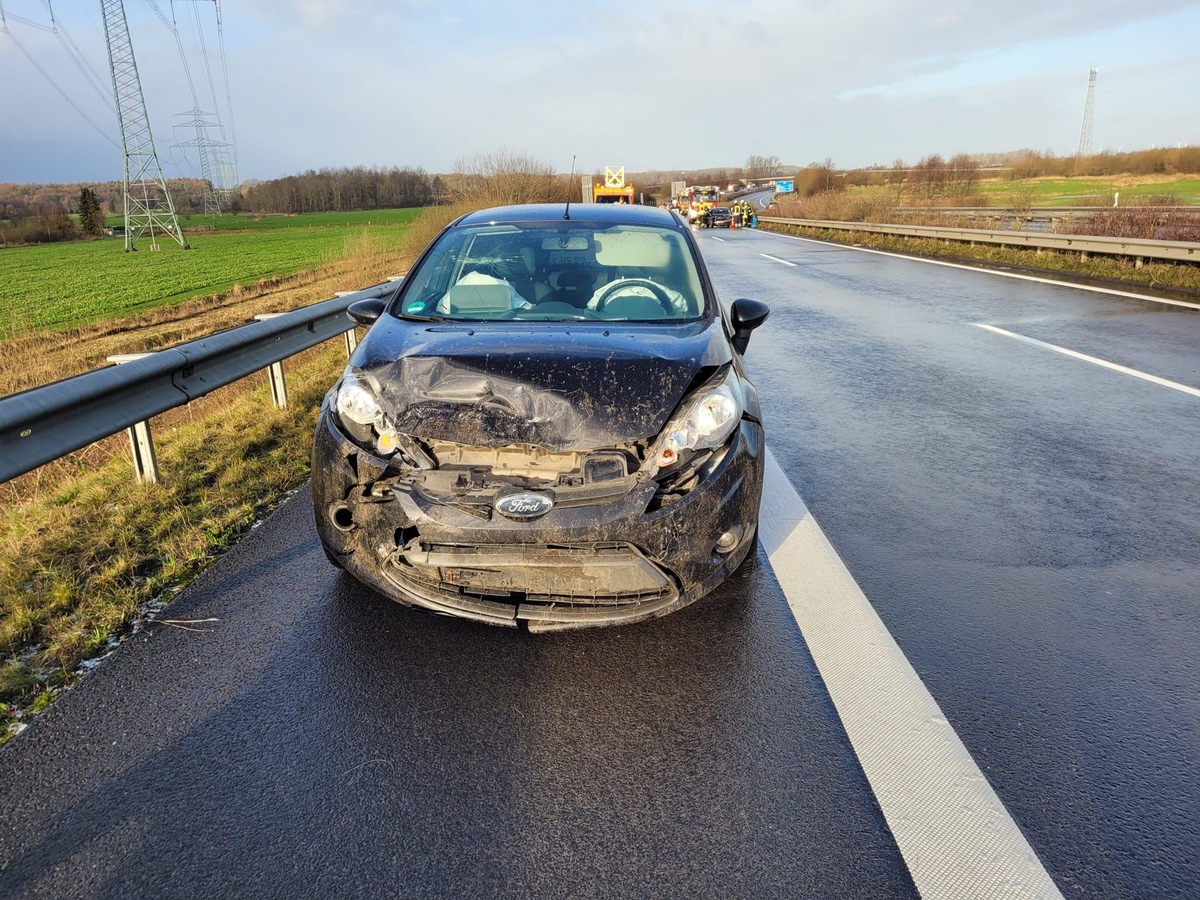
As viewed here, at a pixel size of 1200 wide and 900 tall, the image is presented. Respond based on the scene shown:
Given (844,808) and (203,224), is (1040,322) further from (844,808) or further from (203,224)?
(203,224)

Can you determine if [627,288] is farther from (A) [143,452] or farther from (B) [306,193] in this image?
(B) [306,193]

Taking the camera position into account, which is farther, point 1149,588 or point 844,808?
point 1149,588

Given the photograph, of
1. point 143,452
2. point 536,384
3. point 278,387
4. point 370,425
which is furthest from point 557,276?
point 278,387

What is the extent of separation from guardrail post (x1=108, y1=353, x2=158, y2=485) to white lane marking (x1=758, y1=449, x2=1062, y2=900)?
380cm

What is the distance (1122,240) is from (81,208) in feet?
348

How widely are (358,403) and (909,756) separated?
239 cm

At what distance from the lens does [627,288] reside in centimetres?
444

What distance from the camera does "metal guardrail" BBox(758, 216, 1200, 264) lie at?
45.8 ft

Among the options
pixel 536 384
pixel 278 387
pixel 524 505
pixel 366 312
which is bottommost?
pixel 278 387

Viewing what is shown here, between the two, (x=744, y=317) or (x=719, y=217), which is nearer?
(x=744, y=317)

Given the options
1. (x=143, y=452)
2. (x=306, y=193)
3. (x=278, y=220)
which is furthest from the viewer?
(x=306, y=193)

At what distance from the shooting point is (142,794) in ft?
7.86

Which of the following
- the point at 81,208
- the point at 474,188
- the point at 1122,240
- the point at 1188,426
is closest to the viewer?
the point at 1188,426

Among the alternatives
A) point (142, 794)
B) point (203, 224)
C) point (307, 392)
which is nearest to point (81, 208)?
point (203, 224)
